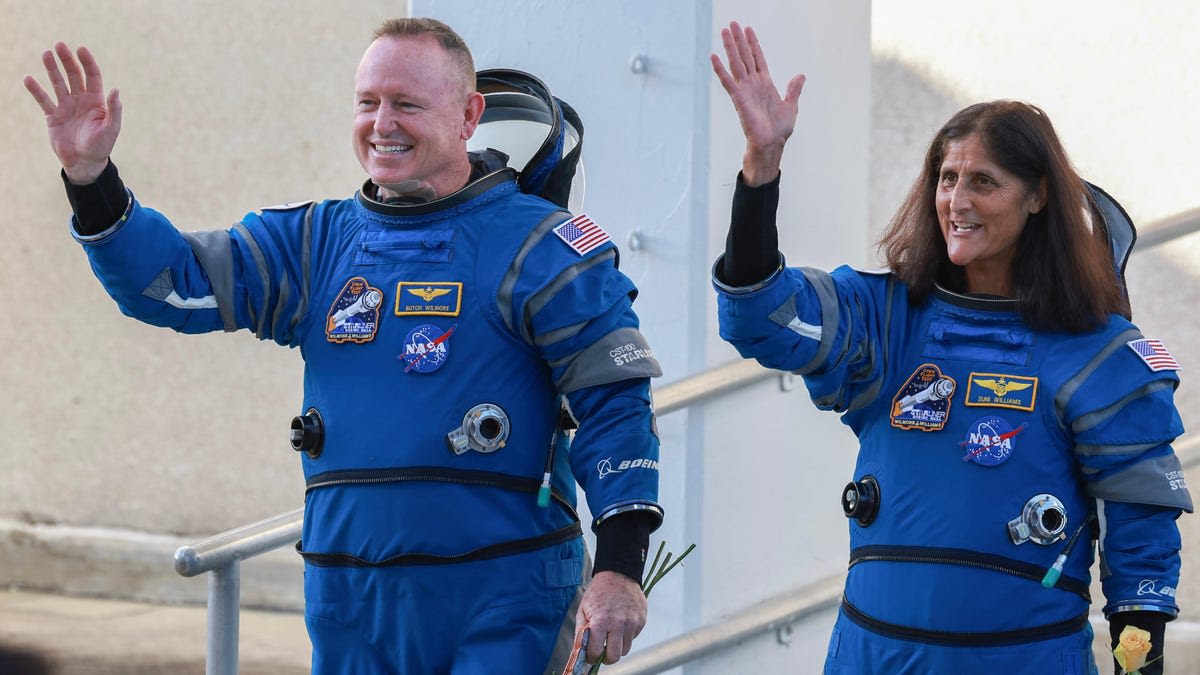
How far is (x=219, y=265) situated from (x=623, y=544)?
2.53ft

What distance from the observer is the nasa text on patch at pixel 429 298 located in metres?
2.25

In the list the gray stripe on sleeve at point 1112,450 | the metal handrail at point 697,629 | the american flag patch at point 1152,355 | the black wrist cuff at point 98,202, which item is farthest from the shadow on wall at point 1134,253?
the black wrist cuff at point 98,202

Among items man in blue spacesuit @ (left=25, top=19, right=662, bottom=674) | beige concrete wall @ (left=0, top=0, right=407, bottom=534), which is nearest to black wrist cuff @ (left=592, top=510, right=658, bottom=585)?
man in blue spacesuit @ (left=25, top=19, right=662, bottom=674)

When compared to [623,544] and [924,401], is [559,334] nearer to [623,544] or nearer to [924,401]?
[623,544]

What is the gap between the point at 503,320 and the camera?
2254 mm

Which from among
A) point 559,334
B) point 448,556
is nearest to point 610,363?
point 559,334

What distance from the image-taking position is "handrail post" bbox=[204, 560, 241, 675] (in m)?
2.90

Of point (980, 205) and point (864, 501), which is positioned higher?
point (980, 205)

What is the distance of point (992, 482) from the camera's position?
2.32m

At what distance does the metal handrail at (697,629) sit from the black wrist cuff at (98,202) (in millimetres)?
791

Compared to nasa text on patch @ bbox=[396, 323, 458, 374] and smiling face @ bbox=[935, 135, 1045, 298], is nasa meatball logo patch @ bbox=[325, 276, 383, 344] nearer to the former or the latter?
nasa text on patch @ bbox=[396, 323, 458, 374]

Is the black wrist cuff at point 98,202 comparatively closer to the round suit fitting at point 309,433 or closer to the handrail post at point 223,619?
the round suit fitting at point 309,433

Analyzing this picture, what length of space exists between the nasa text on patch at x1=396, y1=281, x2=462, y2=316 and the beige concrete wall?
429 cm

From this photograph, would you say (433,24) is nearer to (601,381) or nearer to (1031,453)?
(601,381)
